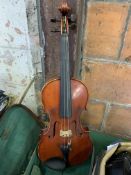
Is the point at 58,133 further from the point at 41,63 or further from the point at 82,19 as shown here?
the point at 82,19

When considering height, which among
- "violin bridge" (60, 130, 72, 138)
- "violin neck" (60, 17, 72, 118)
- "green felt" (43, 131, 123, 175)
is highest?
"violin neck" (60, 17, 72, 118)

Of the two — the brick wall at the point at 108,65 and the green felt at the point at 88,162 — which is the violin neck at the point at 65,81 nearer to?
the brick wall at the point at 108,65

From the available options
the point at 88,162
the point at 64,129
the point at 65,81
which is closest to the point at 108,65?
the point at 65,81

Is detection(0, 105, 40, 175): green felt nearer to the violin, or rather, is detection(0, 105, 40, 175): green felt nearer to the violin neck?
the violin

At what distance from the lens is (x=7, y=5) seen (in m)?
1.19

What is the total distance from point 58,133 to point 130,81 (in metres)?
0.46

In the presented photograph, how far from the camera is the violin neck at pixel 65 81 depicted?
3.04 feet

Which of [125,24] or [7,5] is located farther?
[7,5]

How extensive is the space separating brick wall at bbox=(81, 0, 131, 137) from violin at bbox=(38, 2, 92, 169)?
0.56 ft

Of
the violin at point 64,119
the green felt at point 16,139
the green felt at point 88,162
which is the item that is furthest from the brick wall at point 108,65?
the green felt at point 16,139

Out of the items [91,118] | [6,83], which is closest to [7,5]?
[6,83]

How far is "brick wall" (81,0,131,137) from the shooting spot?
0.97 metres

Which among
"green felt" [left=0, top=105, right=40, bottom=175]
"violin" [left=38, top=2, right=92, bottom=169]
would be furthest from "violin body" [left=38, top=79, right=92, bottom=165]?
"green felt" [left=0, top=105, right=40, bottom=175]

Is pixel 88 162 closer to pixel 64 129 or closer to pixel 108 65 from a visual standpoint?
pixel 64 129
